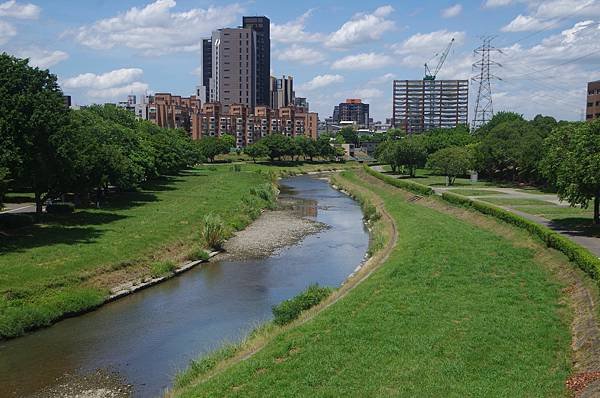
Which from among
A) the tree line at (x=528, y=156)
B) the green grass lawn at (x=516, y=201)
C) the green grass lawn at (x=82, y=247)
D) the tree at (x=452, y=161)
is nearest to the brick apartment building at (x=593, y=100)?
the tree line at (x=528, y=156)

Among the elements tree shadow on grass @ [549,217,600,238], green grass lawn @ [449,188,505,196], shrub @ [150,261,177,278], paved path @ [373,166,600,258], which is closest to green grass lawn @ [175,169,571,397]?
paved path @ [373,166,600,258]

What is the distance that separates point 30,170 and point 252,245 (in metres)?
14.6

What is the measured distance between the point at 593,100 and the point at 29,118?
10023 cm

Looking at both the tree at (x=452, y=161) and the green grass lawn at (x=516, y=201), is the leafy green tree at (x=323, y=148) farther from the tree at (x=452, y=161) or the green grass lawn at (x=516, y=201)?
the green grass lawn at (x=516, y=201)

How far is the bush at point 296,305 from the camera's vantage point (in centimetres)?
2198

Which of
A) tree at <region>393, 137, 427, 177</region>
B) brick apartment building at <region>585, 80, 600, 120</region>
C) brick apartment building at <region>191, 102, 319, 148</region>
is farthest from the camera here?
brick apartment building at <region>191, 102, 319, 148</region>

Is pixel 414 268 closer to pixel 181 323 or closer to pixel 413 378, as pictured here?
pixel 181 323

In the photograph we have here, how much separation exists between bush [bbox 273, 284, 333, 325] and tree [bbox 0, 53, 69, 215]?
17.0m

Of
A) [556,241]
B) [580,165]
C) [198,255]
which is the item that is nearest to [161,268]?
[198,255]

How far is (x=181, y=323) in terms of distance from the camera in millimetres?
24078

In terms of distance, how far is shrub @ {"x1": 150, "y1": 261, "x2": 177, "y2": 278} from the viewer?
102 feet

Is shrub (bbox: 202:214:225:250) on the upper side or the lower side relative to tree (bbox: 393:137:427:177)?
lower

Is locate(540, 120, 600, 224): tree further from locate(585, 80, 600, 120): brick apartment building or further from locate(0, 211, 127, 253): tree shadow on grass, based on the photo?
locate(585, 80, 600, 120): brick apartment building

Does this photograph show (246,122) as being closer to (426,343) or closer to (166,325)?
(166,325)
